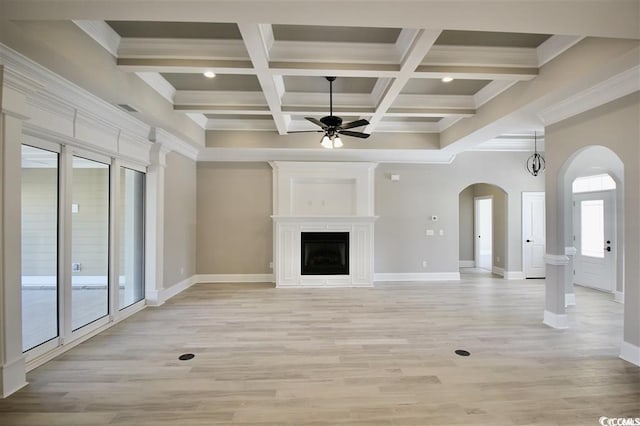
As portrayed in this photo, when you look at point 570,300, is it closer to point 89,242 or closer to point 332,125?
point 332,125

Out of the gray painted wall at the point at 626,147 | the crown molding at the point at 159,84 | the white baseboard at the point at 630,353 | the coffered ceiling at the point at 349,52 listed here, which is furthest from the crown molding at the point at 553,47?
the crown molding at the point at 159,84

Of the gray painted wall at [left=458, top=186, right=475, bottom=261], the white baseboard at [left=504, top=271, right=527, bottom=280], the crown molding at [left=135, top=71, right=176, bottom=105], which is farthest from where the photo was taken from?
the gray painted wall at [left=458, top=186, right=475, bottom=261]

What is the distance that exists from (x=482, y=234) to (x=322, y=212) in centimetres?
512

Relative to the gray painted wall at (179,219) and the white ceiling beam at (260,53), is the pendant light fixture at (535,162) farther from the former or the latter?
the gray painted wall at (179,219)

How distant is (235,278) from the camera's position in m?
6.47

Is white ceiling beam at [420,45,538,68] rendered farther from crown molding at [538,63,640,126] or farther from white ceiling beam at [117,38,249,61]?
white ceiling beam at [117,38,249,61]

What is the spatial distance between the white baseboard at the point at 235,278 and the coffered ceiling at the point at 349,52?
3016 mm

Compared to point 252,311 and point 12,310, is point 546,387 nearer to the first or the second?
point 252,311

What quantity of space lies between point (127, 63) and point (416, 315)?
4.67 m

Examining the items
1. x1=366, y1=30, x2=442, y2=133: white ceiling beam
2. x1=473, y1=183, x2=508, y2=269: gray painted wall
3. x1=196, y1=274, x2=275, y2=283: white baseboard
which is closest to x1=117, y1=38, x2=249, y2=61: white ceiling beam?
x1=366, y1=30, x2=442, y2=133: white ceiling beam

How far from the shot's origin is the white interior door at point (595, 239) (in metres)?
5.62

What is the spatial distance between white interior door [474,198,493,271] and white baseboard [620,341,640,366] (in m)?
5.63

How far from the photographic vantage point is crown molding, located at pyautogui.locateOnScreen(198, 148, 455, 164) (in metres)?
5.92

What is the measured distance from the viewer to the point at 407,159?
6.62 metres
